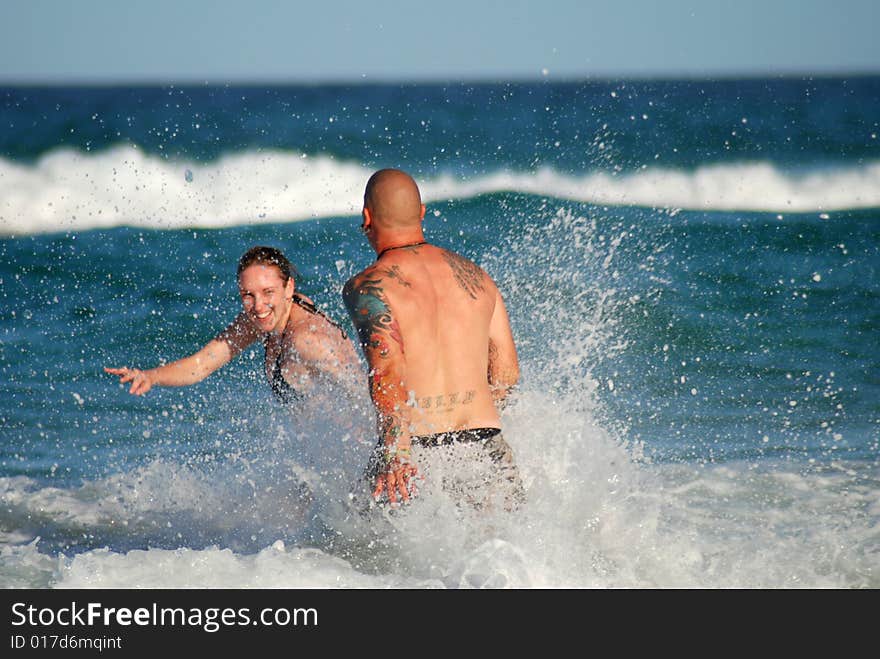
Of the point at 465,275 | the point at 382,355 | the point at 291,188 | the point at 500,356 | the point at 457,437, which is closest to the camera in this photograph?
the point at 382,355

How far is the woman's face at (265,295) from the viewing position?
5020 millimetres

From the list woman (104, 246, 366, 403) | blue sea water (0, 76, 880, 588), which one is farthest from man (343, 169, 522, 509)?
woman (104, 246, 366, 403)

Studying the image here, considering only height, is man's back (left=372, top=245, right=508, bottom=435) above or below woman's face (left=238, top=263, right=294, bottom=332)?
below

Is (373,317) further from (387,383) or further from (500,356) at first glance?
(500,356)

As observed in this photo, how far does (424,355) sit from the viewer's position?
424 centimetres

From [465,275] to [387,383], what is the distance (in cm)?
64

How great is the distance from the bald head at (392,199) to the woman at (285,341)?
889mm

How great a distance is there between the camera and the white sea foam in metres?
17.8

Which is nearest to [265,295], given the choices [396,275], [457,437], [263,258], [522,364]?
[263,258]

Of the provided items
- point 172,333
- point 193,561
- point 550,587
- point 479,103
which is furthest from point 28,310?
point 479,103

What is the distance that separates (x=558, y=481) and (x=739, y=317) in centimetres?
584

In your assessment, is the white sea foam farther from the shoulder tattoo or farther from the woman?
the shoulder tattoo

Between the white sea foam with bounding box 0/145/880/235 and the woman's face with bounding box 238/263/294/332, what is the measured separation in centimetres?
1204

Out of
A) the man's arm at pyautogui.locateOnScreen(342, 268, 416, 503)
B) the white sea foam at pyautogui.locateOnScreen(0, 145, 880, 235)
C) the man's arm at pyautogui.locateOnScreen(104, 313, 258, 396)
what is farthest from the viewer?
the white sea foam at pyautogui.locateOnScreen(0, 145, 880, 235)
